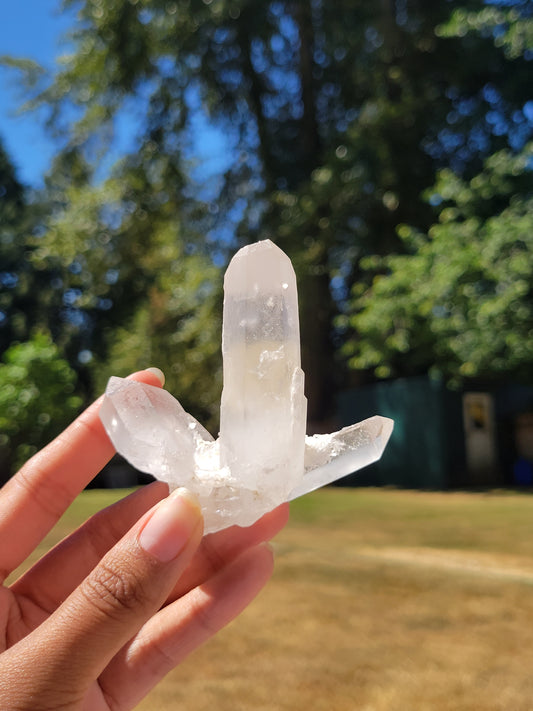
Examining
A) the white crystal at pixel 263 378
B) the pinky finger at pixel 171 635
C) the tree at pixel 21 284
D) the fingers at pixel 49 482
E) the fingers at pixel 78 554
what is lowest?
the pinky finger at pixel 171 635

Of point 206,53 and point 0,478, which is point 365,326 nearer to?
point 206,53

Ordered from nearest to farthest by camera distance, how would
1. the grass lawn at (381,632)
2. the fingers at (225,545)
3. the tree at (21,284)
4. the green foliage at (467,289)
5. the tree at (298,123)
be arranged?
the fingers at (225,545) → the grass lawn at (381,632) → the green foliage at (467,289) → the tree at (298,123) → the tree at (21,284)

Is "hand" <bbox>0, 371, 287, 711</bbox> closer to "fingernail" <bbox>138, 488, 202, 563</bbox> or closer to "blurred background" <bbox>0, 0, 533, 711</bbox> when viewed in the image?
"fingernail" <bbox>138, 488, 202, 563</bbox>

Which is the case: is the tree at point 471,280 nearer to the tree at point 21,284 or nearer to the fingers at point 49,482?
the fingers at point 49,482

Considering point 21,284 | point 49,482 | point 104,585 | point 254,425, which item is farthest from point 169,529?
point 21,284

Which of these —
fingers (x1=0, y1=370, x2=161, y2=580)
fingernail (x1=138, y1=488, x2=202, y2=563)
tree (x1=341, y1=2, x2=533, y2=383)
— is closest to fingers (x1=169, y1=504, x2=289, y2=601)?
fingers (x1=0, y1=370, x2=161, y2=580)

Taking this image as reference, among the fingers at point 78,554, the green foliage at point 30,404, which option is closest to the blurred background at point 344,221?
the green foliage at point 30,404

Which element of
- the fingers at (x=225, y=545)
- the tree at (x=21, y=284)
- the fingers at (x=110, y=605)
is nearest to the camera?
the fingers at (x=110, y=605)
